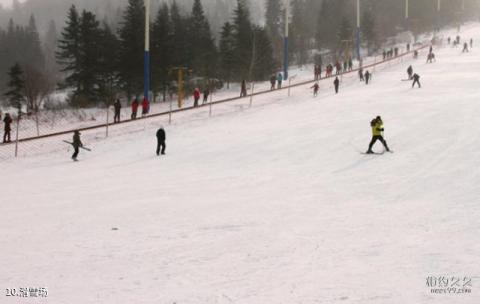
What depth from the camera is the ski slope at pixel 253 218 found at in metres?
7.64

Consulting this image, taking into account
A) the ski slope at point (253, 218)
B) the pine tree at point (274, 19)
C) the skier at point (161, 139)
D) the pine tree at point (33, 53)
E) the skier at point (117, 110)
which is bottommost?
the ski slope at point (253, 218)

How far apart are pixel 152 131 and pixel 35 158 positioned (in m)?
6.57

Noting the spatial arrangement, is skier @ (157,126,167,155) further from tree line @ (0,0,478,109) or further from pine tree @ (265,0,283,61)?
pine tree @ (265,0,283,61)

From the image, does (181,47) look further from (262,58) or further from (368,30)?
(368,30)

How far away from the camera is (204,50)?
59969mm

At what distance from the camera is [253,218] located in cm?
1113

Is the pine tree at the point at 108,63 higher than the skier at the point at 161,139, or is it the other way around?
the pine tree at the point at 108,63

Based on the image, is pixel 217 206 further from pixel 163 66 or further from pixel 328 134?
pixel 163 66

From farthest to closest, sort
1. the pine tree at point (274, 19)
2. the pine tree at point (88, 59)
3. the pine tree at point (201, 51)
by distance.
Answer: the pine tree at point (274, 19)
the pine tree at point (201, 51)
the pine tree at point (88, 59)

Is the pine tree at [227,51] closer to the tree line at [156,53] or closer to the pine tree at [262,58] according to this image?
the tree line at [156,53]

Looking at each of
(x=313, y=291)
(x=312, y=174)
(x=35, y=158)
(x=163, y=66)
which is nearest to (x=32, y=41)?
(x=163, y=66)

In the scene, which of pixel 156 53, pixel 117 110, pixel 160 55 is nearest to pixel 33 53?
pixel 160 55

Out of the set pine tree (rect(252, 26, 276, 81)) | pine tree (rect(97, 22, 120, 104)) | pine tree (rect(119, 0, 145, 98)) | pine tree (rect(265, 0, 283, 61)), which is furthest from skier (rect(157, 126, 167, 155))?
pine tree (rect(265, 0, 283, 61))

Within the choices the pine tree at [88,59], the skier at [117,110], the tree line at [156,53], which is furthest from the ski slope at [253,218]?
the pine tree at [88,59]
